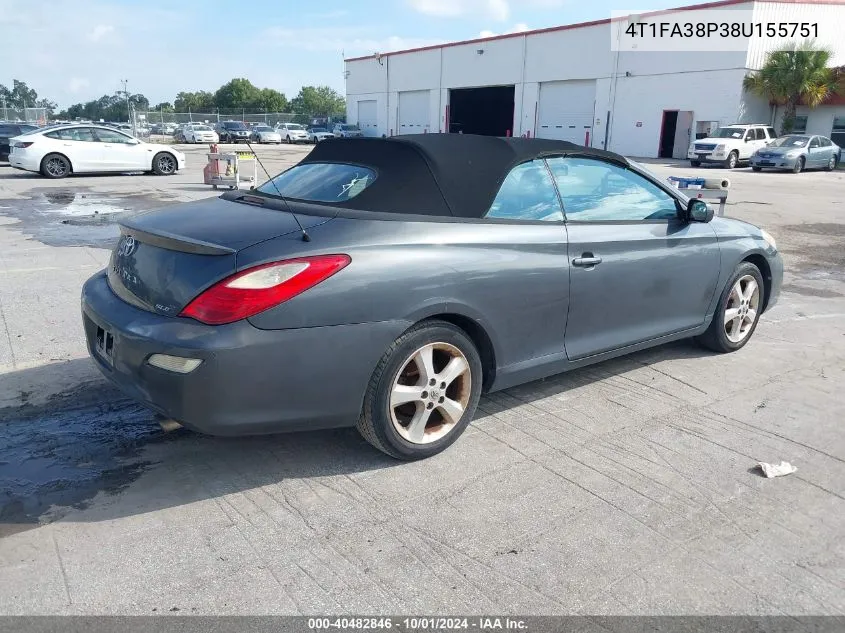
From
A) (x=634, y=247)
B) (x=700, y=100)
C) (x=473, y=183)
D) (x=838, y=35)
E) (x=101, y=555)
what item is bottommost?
(x=101, y=555)

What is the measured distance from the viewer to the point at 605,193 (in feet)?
14.3

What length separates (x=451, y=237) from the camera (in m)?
3.46

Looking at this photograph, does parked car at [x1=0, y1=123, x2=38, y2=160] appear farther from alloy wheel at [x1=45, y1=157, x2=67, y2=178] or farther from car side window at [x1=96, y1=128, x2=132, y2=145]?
car side window at [x1=96, y1=128, x2=132, y2=145]

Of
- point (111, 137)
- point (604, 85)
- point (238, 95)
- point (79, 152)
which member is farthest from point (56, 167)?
point (238, 95)

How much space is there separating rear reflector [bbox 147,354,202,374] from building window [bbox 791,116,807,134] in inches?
1548

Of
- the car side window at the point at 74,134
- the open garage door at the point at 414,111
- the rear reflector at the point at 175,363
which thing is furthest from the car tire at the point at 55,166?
the open garage door at the point at 414,111

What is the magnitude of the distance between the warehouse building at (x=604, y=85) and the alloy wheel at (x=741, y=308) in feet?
109

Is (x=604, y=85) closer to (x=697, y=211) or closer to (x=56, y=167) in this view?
(x=56, y=167)

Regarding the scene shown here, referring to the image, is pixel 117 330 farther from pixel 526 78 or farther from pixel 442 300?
pixel 526 78

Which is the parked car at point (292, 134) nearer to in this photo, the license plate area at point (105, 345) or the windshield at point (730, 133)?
the windshield at point (730, 133)

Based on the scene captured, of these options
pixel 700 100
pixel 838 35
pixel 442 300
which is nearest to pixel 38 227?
pixel 442 300

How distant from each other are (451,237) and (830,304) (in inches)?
219

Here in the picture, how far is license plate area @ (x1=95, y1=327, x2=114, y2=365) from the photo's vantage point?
327cm

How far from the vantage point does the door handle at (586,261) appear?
13.0 feet
